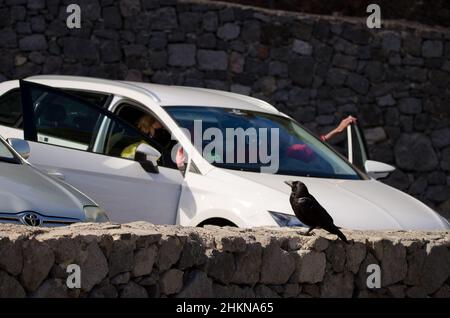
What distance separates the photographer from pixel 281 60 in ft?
58.2

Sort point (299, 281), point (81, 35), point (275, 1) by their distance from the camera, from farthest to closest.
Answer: point (275, 1) < point (81, 35) < point (299, 281)

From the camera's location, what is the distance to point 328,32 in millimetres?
17906

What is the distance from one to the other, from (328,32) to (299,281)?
35.7 ft

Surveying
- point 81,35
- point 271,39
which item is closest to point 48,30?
point 81,35

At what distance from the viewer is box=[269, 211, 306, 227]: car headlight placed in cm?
854

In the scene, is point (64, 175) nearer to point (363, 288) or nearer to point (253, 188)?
point (253, 188)

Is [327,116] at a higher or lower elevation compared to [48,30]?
lower

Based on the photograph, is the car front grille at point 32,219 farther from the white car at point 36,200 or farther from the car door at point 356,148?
the car door at point 356,148

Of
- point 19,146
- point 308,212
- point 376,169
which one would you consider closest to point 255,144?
point 376,169

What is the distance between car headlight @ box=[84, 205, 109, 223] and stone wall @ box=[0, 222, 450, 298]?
0.82 metres

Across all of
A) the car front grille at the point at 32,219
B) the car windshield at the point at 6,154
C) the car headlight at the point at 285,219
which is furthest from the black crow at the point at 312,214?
the car windshield at the point at 6,154

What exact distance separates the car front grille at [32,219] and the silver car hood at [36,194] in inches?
0.9

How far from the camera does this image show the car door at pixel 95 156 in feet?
30.1

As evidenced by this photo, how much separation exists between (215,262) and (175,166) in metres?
2.60
